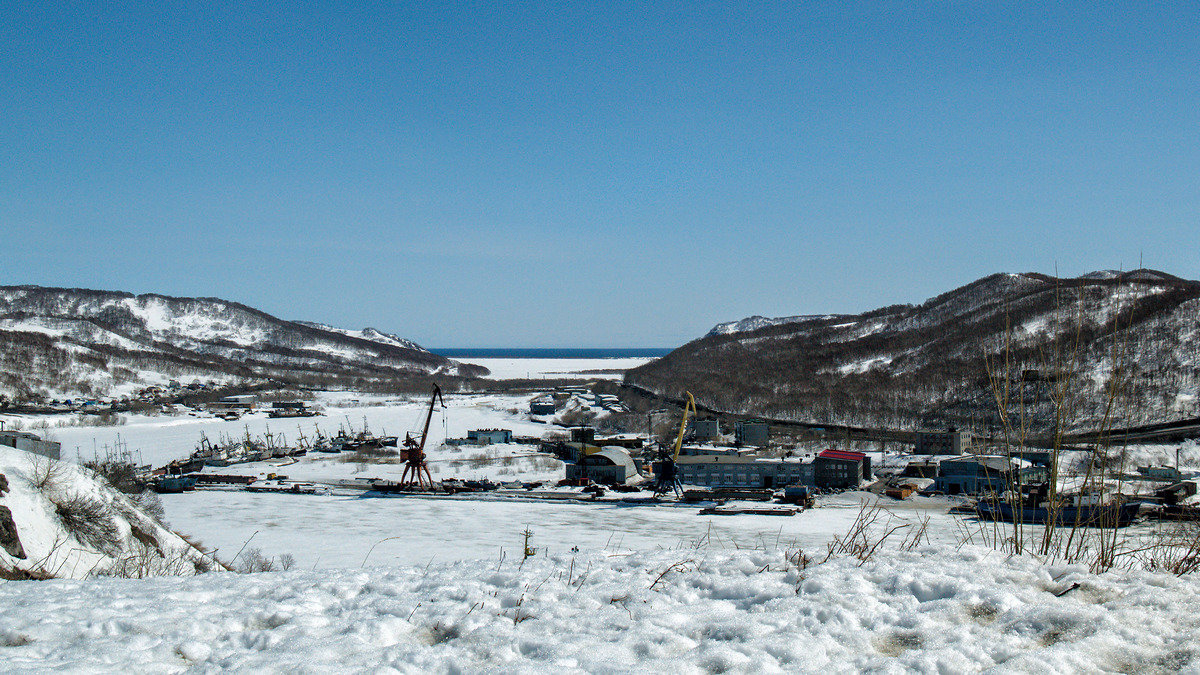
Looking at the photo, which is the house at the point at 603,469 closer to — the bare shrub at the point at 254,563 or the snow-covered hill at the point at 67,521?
the bare shrub at the point at 254,563

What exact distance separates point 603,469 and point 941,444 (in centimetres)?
2406

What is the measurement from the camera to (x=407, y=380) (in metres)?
146

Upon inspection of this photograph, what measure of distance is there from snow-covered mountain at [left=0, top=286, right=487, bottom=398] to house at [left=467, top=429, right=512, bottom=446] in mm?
66894

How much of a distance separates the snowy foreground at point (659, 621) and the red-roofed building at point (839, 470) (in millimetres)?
36217

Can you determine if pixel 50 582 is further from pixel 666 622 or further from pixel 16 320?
pixel 16 320

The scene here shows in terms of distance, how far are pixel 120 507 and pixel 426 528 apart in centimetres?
1286

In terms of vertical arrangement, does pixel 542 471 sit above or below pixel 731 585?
below

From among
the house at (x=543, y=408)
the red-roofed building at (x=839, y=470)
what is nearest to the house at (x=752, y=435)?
the red-roofed building at (x=839, y=470)

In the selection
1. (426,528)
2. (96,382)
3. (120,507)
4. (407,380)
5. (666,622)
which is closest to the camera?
(666,622)

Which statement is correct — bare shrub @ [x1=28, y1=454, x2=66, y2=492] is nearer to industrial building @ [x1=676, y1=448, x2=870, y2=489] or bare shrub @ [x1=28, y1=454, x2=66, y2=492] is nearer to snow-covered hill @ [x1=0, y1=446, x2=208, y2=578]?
snow-covered hill @ [x1=0, y1=446, x2=208, y2=578]

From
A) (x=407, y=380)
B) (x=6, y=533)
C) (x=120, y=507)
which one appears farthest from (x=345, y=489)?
(x=407, y=380)

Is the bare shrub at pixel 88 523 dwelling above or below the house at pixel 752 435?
above

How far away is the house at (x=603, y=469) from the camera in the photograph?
41281mm

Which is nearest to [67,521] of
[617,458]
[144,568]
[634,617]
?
[144,568]
